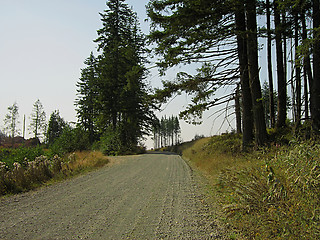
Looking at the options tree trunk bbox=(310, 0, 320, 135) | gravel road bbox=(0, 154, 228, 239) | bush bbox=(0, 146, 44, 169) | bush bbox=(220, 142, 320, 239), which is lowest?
gravel road bbox=(0, 154, 228, 239)

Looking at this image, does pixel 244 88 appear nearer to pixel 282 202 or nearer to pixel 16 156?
pixel 282 202

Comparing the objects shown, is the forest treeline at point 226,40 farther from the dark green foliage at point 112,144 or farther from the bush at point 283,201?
the dark green foliage at point 112,144

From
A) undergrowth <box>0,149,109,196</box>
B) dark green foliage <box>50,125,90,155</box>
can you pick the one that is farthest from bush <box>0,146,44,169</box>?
dark green foliage <box>50,125,90,155</box>

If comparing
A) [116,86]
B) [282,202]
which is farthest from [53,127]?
[282,202]

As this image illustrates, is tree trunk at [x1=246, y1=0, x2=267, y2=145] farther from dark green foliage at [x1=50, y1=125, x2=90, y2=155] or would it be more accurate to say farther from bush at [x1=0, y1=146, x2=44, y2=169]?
dark green foliage at [x1=50, y1=125, x2=90, y2=155]

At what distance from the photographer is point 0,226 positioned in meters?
4.17

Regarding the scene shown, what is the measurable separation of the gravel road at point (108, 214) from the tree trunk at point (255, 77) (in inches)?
174

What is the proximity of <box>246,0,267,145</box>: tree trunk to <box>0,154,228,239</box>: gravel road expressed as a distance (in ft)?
14.5

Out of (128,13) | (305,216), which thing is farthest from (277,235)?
(128,13)

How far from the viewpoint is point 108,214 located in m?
4.80

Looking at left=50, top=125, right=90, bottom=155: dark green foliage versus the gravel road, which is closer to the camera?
the gravel road

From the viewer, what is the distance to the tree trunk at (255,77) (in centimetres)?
987

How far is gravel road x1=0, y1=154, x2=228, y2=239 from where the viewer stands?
12.7ft

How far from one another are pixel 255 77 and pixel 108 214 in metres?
8.57
